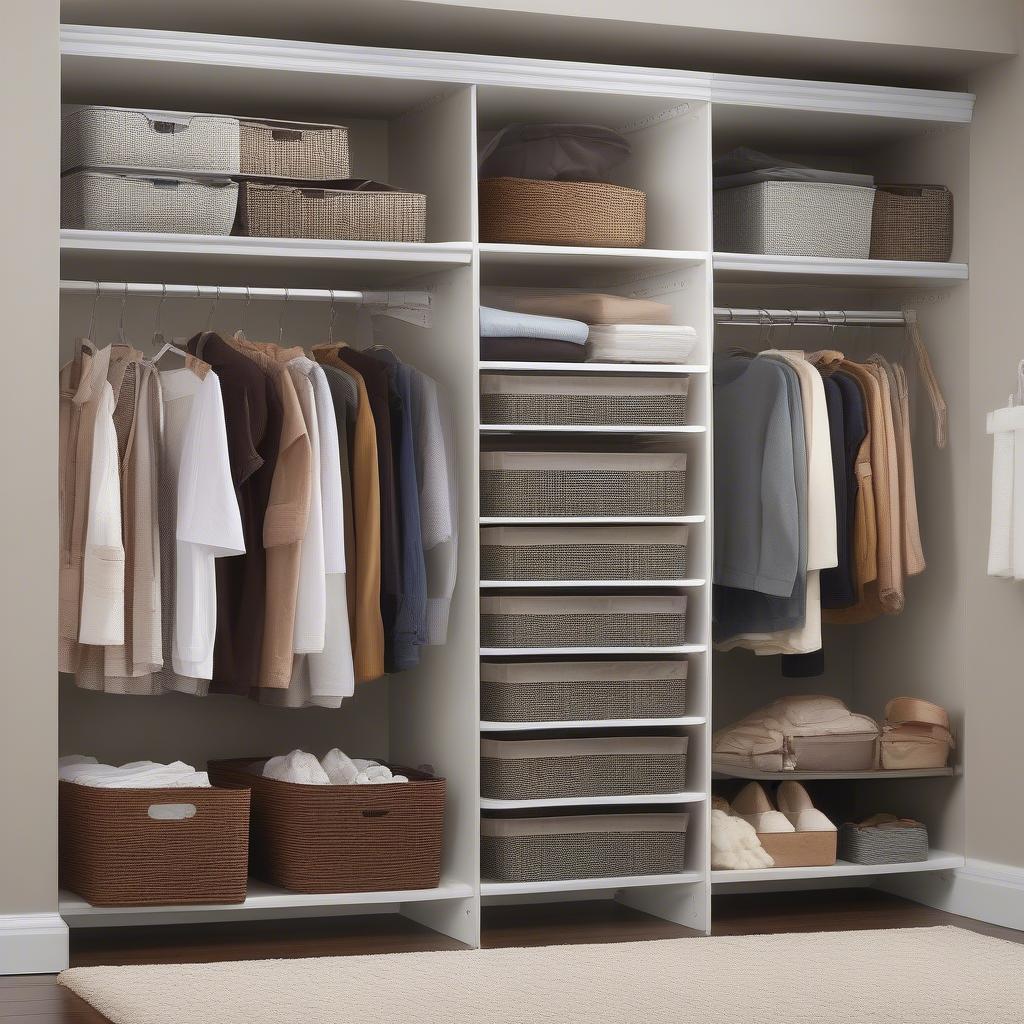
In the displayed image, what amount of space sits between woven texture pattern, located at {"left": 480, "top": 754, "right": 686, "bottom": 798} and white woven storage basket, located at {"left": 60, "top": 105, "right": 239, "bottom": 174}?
1636 mm

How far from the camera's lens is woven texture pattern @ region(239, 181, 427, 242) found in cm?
414

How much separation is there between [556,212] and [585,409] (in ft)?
1.72

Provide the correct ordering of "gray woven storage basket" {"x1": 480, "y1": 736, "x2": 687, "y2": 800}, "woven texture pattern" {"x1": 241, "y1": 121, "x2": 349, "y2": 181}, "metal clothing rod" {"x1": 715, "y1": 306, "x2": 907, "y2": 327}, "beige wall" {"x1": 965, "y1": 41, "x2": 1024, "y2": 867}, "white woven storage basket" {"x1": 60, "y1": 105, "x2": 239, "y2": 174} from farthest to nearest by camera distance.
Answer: "metal clothing rod" {"x1": 715, "y1": 306, "x2": 907, "y2": 327}
"beige wall" {"x1": 965, "y1": 41, "x2": 1024, "y2": 867}
"gray woven storage basket" {"x1": 480, "y1": 736, "x2": 687, "y2": 800}
"woven texture pattern" {"x1": 241, "y1": 121, "x2": 349, "y2": 181}
"white woven storage basket" {"x1": 60, "y1": 105, "x2": 239, "y2": 174}

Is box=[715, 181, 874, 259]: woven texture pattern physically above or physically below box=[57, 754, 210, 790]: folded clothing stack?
above

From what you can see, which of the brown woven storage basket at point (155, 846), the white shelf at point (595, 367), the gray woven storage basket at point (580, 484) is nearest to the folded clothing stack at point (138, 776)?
the brown woven storage basket at point (155, 846)

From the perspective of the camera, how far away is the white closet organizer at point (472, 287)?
4.18 m

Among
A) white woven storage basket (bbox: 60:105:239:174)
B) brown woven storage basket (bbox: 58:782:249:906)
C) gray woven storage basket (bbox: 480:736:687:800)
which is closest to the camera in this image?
brown woven storage basket (bbox: 58:782:249:906)

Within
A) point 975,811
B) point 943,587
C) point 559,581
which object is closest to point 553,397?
point 559,581

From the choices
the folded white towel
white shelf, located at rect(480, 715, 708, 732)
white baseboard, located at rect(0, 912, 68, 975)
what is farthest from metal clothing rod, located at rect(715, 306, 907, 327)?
white baseboard, located at rect(0, 912, 68, 975)

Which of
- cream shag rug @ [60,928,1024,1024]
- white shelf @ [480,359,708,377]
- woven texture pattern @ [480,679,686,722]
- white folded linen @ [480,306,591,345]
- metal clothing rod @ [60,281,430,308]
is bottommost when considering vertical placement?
cream shag rug @ [60,928,1024,1024]

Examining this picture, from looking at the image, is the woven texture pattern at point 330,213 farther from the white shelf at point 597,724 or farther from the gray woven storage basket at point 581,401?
the white shelf at point 597,724

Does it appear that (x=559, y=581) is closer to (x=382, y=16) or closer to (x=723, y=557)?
(x=723, y=557)

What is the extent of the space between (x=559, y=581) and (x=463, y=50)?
4.74 feet

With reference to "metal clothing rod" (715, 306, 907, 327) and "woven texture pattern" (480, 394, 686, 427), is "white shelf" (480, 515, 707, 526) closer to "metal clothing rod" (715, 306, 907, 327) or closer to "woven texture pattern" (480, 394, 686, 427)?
"woven texture pattern" (480, 394, 686, 427)
